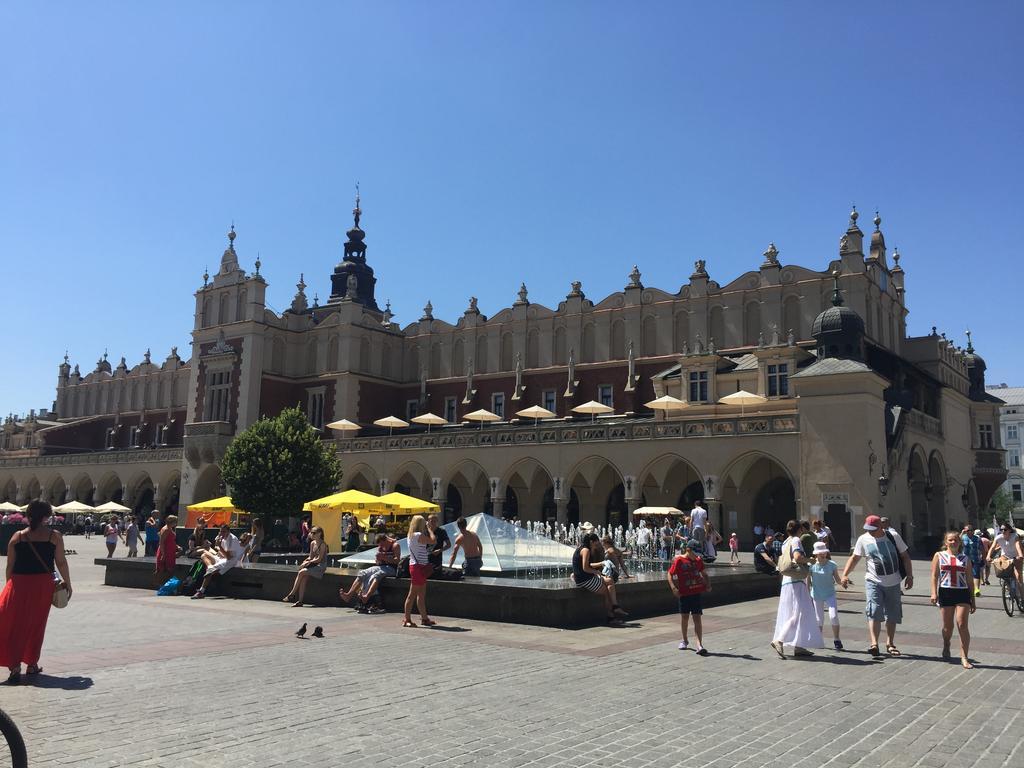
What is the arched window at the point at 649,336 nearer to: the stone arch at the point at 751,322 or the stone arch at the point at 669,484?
the stone arch at the point at 751,322

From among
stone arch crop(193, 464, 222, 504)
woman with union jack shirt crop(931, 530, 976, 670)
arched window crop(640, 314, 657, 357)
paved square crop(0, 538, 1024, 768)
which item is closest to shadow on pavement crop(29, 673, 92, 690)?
paved square crop(0, 538, 1024, 768)

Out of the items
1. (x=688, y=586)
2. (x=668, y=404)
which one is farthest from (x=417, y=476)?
(x=688, y=586)

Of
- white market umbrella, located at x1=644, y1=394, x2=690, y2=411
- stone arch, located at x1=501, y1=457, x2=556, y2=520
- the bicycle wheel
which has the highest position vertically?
white market umbrella, located at x1=644, y1=394, x2=690, y2=411

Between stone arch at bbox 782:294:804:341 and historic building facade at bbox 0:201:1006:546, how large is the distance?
0.06 metres

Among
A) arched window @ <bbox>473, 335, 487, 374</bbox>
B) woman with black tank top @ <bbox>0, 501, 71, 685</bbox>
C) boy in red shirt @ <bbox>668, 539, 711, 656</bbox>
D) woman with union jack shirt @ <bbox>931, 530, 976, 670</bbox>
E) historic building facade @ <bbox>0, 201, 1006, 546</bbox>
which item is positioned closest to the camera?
woman with black tank top @ <bbox>0, 501, 71, 685</bbox>

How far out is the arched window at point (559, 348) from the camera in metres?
46.3

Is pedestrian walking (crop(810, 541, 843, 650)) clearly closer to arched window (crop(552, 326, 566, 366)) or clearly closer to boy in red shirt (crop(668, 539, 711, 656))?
boy in red shirt (crop(668, 539, 711, 656))

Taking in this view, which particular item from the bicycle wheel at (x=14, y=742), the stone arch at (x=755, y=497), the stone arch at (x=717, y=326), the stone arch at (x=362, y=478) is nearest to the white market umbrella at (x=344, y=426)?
the stone arch at (x=362, y=478)

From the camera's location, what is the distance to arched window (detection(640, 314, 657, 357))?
142 ft

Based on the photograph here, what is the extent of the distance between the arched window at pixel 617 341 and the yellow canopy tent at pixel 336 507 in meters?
20.6

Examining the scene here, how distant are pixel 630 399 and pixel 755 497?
8.86 meters

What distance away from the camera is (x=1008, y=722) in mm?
6953

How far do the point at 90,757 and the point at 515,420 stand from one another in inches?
1606

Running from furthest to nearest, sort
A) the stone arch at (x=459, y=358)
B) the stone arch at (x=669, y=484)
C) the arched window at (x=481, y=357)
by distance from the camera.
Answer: the stone arch at (x=459, y=358) < the arched window at (x=481, y=357) < the stone arch at (x=669, y=484)
